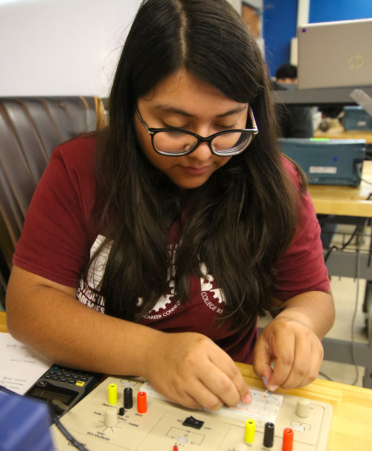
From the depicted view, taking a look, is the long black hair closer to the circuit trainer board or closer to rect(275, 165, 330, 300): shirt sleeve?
rect(275, 165, 330, 300): shirt sleeve

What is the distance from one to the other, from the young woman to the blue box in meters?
3.15

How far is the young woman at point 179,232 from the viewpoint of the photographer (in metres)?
0.62

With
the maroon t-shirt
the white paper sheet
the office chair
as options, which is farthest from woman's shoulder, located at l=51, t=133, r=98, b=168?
the white paper sheet

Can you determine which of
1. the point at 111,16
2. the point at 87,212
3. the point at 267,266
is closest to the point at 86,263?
the point at 87,212

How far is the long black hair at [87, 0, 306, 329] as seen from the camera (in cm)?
76

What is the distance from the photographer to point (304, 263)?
86 centimetres

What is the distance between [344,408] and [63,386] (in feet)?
1.33

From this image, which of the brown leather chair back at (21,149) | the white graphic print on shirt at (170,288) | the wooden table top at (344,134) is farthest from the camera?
the wooden table top at (344,134)

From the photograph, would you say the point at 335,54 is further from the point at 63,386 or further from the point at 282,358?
the point at 63,386

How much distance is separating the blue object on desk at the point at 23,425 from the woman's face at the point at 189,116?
19.6 inches

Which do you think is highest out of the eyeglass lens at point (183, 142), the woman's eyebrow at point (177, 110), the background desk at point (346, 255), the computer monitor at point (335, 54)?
the computer monitor at point (335, 54)


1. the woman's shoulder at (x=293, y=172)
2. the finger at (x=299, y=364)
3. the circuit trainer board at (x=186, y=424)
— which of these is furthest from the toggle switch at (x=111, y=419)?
the woman's shoulder at (x=293, y=172)

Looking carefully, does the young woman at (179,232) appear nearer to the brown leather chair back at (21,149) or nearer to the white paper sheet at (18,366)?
the white paper sheet at (18,366)

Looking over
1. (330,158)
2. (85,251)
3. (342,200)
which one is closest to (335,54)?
(330,158)
